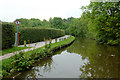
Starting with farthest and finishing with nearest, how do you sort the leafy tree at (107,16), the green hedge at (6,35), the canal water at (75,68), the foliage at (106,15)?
the foliage at (106,15) → the leafy tree at (107,16) → the green hedge at (6,35) → the canal water at (75,68)

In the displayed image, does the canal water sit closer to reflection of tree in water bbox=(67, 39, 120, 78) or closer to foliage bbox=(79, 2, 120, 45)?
reflection of tree in water bbox=(67, 39, 120, 78)

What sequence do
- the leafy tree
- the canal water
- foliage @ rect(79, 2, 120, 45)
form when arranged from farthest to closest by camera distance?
foliage @ rect(79, 2, 120, 45), the leafy tree, the canal water

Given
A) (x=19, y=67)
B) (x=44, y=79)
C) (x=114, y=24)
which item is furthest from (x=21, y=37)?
(x=114, y=24)

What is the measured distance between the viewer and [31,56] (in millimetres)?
6473

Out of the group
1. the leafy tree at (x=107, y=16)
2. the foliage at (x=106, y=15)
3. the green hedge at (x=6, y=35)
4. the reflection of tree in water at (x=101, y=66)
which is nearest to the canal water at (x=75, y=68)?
the reflection of tree in water at (x=101, y=66)

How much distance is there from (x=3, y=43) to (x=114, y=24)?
1362 centimetres

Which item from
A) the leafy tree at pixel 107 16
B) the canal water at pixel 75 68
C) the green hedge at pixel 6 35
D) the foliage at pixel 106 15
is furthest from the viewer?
the foliage at pixel 106 15

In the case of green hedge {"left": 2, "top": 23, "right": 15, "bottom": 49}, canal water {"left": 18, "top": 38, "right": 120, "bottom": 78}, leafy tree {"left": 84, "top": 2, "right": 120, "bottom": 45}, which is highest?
leafy tree {"left": 84, "top": 2, "right": 120, "bottom": 45}

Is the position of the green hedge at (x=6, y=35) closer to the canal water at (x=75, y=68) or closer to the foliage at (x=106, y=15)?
the canal water at (x=75, y=68)

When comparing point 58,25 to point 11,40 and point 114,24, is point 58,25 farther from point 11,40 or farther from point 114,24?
point 11,40

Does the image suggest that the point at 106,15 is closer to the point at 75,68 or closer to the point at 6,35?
the point at 75,68

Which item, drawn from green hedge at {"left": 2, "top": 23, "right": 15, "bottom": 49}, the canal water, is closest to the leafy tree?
the canal water

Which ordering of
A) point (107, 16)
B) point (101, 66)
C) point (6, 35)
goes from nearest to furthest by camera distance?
point (101, 66) → point (6, 35) → point (107, 16)

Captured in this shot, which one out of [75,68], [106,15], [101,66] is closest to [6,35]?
[75,68]
